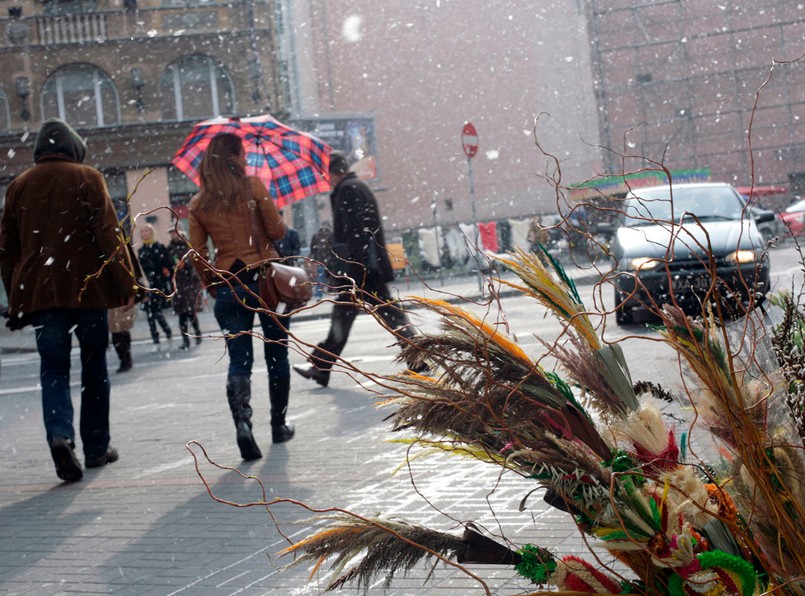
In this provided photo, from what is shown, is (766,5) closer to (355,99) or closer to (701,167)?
(701,167)

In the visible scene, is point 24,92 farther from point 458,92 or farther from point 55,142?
point 55,142

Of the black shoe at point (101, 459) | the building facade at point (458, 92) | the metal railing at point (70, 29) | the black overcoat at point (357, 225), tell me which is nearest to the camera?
the black shoe at point (101, 459)

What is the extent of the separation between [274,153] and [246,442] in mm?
3676

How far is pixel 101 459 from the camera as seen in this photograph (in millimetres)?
6754

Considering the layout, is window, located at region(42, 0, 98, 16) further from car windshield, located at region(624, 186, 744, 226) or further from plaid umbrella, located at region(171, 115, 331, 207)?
plaid umbrella, located at region(171, 115, 331, 207)

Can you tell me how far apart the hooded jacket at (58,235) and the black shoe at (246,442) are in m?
0.98

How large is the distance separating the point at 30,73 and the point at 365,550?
32.9 meters

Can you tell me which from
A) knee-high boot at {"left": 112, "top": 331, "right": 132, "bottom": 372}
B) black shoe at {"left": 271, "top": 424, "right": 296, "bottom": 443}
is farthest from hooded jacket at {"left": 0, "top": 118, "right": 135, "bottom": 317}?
knee-high boot at {"left": 112, "top": 331, "right": 132, "bottom": 372}

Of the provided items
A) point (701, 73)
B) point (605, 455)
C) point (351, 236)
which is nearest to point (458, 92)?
point (701, 73)

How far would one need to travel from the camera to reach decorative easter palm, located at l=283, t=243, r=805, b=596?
1816mm

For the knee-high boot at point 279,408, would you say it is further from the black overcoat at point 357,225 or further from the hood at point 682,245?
the hood at point 682,245

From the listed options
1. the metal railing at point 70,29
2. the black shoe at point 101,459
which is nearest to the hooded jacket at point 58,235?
the black shoe at point 101,459

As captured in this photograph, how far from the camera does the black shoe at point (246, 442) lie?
6277 mm

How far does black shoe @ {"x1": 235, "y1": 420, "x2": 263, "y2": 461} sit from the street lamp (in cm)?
2806
